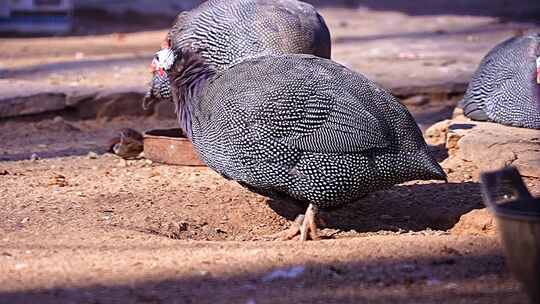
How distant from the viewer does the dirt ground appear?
3.88 m

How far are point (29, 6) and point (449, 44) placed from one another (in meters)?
5.28

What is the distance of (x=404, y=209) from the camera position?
5848 mm

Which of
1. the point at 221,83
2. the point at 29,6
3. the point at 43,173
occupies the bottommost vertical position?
the point at 29,6

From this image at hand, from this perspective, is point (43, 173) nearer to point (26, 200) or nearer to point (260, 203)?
point (26, 200)

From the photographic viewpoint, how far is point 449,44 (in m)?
11.5

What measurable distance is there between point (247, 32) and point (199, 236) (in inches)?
68.8

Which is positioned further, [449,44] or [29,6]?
[29,6]

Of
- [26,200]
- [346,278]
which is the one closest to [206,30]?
[26,200]

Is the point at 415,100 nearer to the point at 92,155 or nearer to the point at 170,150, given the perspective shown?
the point at 170,150

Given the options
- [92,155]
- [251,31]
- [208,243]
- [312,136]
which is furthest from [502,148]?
[92,155]

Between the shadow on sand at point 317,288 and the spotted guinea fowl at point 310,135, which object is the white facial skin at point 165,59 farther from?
the shadow on sand at point 317,288

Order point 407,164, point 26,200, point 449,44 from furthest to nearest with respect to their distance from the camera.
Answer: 1. point 449,44
2. point 26,200
3. point 407,164

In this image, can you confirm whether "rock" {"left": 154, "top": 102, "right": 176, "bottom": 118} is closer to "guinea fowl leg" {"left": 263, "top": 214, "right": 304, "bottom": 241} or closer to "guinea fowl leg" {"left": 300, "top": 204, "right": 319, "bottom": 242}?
"guinea fowl leg" {"left": 263, "top": 214, "right": 304, "bottom": 241}

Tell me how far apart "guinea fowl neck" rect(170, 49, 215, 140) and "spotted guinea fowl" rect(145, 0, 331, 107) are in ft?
2.43
